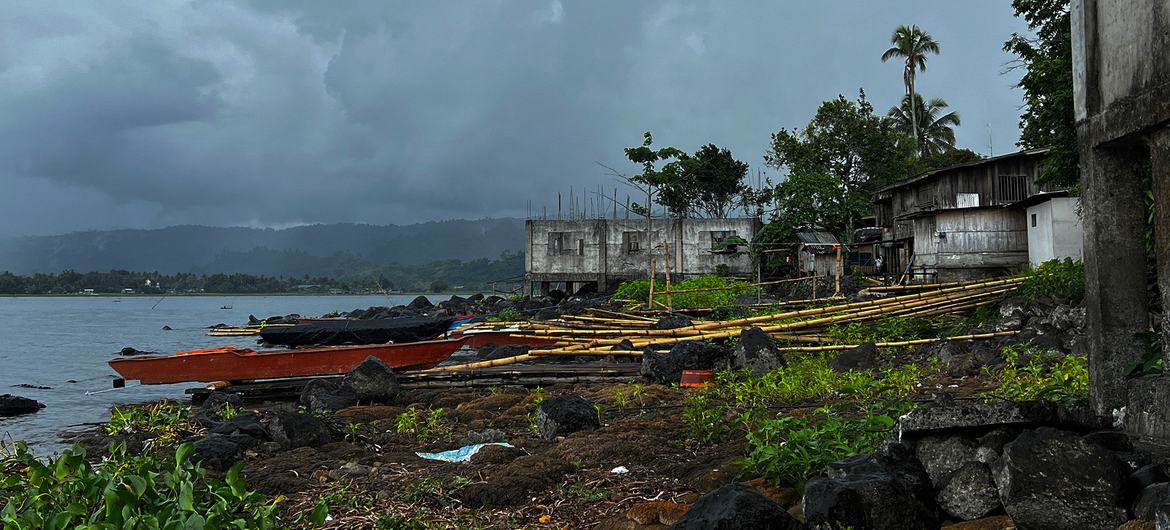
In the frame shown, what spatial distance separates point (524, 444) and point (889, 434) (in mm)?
3921

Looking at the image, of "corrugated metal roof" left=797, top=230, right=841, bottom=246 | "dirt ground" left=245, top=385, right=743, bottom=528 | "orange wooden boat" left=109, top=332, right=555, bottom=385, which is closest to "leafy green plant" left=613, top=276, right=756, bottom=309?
"corrugated metal roof" left=797, top=230, right=841, bottom=246

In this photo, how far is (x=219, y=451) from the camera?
7789mm

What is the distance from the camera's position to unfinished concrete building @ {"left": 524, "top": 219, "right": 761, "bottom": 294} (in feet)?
141

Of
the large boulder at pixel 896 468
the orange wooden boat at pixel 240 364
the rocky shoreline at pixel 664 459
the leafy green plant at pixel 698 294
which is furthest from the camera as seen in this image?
the leafy green plant at pixel 698 294

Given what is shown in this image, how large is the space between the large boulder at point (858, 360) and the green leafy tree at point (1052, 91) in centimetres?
732

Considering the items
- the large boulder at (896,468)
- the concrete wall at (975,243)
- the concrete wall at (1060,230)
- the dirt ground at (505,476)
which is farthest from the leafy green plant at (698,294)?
the large boulder at (896,468)

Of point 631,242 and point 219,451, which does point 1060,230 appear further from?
point 631,242

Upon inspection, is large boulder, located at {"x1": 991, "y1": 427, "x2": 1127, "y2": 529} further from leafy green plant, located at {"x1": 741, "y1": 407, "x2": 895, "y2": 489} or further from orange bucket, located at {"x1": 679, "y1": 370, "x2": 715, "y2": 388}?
orange bucket, located at {"x1": 679, "y1": 370, "x2": 715, "y2": 388}

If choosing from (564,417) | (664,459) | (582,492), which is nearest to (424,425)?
(564,417)

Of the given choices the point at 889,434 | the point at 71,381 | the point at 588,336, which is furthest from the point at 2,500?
the point at 71,381

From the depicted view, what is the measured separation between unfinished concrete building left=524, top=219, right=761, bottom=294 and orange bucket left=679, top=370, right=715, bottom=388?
30458 millimetres

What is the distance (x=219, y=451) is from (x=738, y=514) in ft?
19.1

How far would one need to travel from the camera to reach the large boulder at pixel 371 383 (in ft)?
39.5

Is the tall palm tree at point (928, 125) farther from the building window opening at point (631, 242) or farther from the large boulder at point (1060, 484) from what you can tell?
the large boulder at point (1060, 484)
